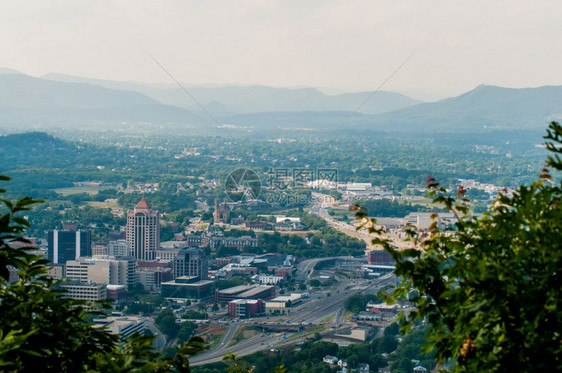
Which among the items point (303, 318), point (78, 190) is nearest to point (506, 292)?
point (303, 318)

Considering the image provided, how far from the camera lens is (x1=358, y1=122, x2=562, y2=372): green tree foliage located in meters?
1.53

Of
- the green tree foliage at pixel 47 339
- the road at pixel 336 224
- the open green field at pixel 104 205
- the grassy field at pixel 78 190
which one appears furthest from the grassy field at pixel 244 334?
the grassy field at pixel 78 190

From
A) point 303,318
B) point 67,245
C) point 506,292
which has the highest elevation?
point 506,292

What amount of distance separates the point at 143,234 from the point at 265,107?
78757 mm

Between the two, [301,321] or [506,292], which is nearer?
[506,292]

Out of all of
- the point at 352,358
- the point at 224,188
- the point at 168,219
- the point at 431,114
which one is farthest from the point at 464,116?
the point at 352,358

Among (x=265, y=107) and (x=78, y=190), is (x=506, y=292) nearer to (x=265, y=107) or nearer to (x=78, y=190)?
(x=78, y=190)

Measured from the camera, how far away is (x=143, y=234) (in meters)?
21.2

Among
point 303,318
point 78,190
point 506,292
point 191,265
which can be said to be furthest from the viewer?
point 78,190

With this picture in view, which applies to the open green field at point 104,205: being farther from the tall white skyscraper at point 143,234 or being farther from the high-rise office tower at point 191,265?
the high-rise office tower at point 191,265

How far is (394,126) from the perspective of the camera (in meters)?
80.2

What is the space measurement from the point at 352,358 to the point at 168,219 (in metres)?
16.6

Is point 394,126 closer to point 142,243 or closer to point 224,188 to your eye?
point 224,188

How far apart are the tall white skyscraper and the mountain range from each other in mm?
55265
